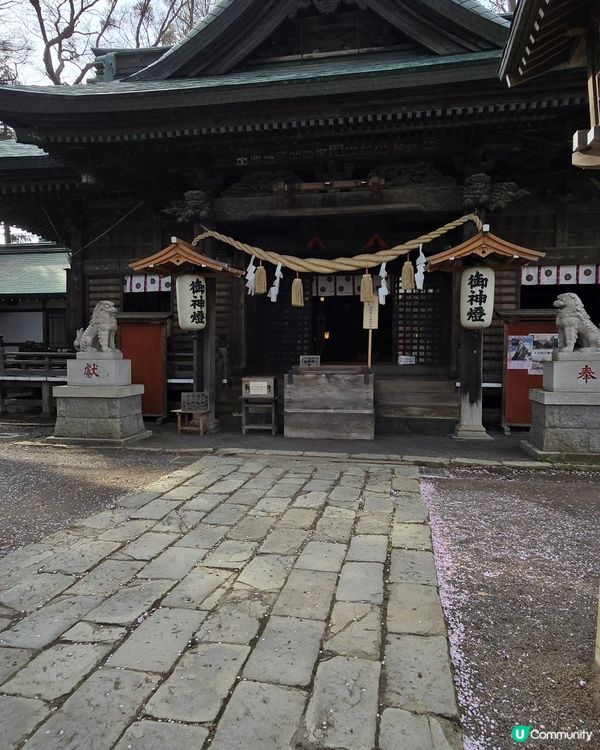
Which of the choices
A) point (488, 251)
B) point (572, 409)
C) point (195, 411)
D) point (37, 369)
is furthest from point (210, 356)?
point (572, 409)

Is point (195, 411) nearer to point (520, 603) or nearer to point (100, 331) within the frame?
point (100, 331)

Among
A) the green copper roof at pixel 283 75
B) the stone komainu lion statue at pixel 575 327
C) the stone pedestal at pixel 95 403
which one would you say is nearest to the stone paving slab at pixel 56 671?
the stone pedestal at pixel 95 403

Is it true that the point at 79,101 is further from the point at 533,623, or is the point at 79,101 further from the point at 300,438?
the point at 533,623

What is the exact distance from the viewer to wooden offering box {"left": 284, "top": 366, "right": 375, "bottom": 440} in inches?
324

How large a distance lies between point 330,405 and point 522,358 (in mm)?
3863

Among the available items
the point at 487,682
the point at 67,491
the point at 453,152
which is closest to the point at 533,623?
the point at 487,682

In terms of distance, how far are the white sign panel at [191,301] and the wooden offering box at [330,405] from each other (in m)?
1.99

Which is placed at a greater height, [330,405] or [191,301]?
[191,301]

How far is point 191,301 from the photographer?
27.8 ft

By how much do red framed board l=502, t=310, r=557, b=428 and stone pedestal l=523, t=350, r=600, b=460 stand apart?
82.0 inches

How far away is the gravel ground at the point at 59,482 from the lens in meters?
4.40

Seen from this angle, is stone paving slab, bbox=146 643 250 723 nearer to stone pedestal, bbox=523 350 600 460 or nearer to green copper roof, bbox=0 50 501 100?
stone pedestal, bbox=523 350 600 460

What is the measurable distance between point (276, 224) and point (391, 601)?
31.7 ft

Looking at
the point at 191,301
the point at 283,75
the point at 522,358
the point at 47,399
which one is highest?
the point at 283,75
